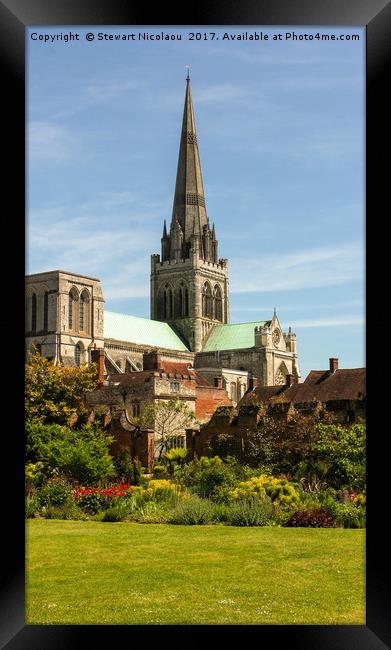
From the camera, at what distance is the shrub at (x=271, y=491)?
1775cm

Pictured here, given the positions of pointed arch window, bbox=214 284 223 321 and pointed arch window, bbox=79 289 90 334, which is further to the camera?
pointed arch window, bbox=214 284 223 321

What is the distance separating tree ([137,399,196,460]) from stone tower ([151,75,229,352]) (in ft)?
221

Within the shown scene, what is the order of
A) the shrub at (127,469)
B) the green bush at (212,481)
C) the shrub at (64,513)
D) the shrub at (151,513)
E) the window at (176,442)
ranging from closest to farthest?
the shrub at (151,513) < the shrub at (64,513) < the green bush at (212,481) < the shrub at (127,469) < the window at (176,442)

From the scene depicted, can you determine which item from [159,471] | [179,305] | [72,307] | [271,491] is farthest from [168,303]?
[271,491]

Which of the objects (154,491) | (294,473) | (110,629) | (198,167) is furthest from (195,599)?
(198,167)

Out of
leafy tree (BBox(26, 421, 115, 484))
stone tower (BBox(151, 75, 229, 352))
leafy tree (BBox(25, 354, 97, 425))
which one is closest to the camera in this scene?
leafy tree (BBox(26, 421, 115, 484))

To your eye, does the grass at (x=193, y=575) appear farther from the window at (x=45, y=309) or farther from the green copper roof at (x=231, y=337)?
the green copper roof at (x=231, y=337)

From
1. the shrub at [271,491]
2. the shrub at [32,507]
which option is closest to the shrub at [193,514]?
the shrub at [271,491]

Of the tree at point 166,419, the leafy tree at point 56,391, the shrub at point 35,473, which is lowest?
the shrub at point 35,473

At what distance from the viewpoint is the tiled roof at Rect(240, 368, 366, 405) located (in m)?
35.0

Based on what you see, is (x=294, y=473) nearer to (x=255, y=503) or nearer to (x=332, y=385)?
(x=255, y=503)

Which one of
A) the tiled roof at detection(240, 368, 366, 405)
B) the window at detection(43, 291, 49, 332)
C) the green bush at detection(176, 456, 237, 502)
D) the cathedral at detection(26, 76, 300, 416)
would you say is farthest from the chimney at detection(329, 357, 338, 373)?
the window at detection(43, 291, 49, 332)

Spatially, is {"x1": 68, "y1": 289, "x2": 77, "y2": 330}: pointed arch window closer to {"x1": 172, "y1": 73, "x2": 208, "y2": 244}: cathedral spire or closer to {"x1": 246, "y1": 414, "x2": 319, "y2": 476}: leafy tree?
{"x1": 172, "y1": 73, "x2": 208, "y2": 244}: cathedral spire
